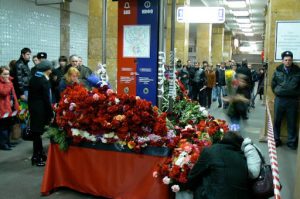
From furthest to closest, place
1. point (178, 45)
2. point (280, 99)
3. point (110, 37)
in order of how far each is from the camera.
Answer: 1. point (178, 45)
2. point (110, 37)
3. point (280, 99)

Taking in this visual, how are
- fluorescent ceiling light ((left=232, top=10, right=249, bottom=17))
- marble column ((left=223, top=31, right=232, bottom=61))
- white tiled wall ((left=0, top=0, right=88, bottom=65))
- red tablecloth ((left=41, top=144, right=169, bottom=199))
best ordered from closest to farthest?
red tablecloth ((left=41, top=144, right=169, bottom=199)) < white tiled wall ((left=0, top=0, right=88, bottom=65)) < fluorescent ceiling light ((left=232, top=10, right=249, bottom=17)) < marble column ((left=223, top=31, right=232, bottom=61))

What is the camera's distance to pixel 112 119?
4238 millimetres

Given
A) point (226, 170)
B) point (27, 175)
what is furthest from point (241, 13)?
point (226, 170)

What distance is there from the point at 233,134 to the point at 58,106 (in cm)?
245

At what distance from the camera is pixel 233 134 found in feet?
9.91

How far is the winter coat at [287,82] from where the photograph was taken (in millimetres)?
7023

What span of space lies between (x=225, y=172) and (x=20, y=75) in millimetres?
5852

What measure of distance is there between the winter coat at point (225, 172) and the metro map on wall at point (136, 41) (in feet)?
7.69

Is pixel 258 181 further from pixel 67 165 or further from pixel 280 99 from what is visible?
pixel 280 99

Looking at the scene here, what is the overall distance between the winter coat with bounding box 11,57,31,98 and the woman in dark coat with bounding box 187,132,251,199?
5614 millimetres

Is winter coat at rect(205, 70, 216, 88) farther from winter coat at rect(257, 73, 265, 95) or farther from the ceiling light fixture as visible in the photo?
the ceiling light fixture

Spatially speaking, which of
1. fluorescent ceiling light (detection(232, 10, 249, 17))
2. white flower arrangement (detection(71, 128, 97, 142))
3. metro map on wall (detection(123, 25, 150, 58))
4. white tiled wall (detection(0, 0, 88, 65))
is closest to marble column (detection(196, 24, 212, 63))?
fluorescent ceiling light (detection(232, 10, 249, 17))

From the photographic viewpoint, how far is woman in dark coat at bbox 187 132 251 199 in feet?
9.51

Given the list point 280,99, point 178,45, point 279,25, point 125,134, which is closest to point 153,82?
point 125,134
